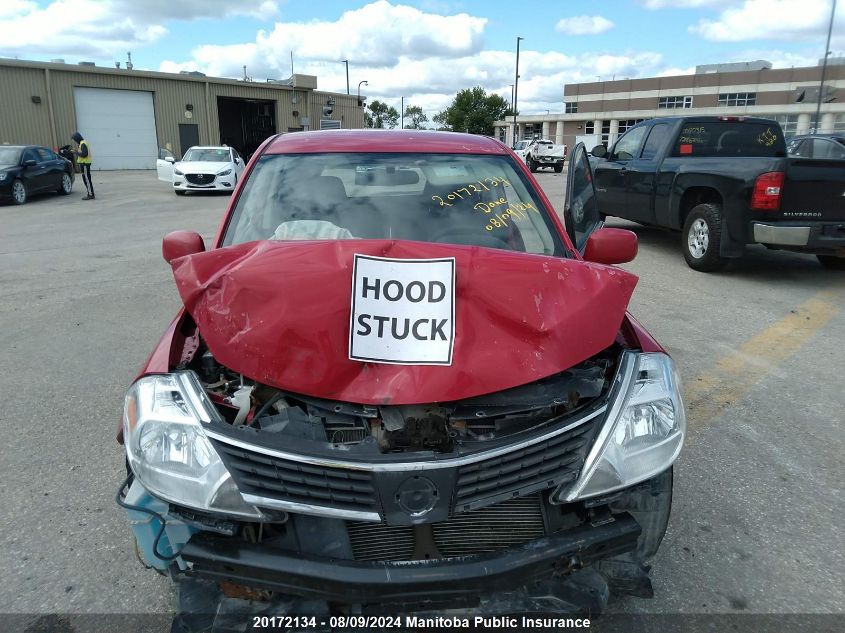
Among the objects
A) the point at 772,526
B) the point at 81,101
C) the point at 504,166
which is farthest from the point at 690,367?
the point at 81,101

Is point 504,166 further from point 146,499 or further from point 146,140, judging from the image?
point 146,140

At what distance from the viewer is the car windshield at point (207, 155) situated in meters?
19.1

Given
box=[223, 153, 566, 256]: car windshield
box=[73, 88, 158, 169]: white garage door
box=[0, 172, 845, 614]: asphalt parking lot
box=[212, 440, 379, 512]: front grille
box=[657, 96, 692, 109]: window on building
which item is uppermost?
box=[657, 96, 692, 109]: window on building

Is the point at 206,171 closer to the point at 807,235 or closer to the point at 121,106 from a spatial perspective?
the point at 807,235

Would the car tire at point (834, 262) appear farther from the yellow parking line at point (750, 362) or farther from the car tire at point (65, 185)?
→ the car tire at point (65, 185)

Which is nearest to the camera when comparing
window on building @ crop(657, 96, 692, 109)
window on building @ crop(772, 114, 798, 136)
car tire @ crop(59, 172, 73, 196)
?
car tire @ crop(59, 172, 73, 196)

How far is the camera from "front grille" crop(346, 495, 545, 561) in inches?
74.6

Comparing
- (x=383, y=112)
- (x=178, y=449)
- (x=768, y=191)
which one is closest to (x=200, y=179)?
(x=768, y=191)

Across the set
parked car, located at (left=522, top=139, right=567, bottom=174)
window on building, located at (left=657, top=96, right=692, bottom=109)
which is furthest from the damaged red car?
window on building, located at (left=657, top=96, right=692, bottom=109)

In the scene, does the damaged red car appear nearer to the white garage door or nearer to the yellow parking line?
the yellow parking line

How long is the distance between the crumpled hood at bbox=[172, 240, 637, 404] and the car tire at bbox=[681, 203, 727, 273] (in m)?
6.23

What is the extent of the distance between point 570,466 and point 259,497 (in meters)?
0.94

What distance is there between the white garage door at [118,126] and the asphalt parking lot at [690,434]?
89.0 ft

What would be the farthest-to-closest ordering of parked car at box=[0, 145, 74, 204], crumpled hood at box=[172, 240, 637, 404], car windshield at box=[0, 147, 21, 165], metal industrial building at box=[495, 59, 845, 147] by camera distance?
metal industrial building at box=[495, 59, 845, 147], car windshield at box=[0, 147, 21, 165], parked car at box=[0, 145, 74, 204], crumpled hood at box=[172, 240, 637, 404]
